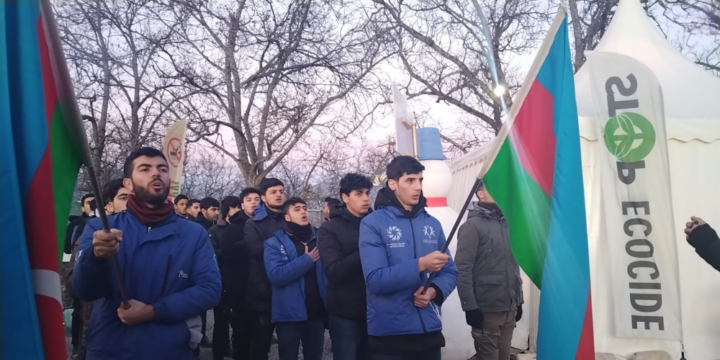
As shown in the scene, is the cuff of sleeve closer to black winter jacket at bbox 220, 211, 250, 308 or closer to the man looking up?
black winter jacket at bbox 220, 211, 250, 308

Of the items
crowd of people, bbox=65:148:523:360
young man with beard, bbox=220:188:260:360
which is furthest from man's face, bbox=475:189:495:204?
young man with beard, bbox=220:188:260:360

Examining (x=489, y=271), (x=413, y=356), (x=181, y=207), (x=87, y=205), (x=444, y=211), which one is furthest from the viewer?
(x=181, y=207)

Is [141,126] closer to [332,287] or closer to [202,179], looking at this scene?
[332,287]

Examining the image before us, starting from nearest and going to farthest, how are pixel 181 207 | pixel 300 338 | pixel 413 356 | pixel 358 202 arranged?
pixel 413 356 < pixel 358 202 < pixel 300 338 < pixel 181 207

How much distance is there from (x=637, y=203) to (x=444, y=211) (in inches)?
108

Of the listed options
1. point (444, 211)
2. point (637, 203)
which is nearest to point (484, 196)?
point (637, 203)

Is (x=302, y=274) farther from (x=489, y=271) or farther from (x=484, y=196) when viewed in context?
(x=484, y=196)

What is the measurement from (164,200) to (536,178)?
195cm

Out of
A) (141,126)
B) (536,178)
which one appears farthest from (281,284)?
(141,126)

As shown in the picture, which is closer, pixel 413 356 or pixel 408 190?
pixel 413 356

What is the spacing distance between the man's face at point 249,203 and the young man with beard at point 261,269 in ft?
3.25

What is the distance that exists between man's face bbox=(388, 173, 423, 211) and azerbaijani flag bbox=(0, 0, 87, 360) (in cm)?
188

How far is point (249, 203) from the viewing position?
6.23 metres

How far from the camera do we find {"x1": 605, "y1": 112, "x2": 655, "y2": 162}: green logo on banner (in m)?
4.41
